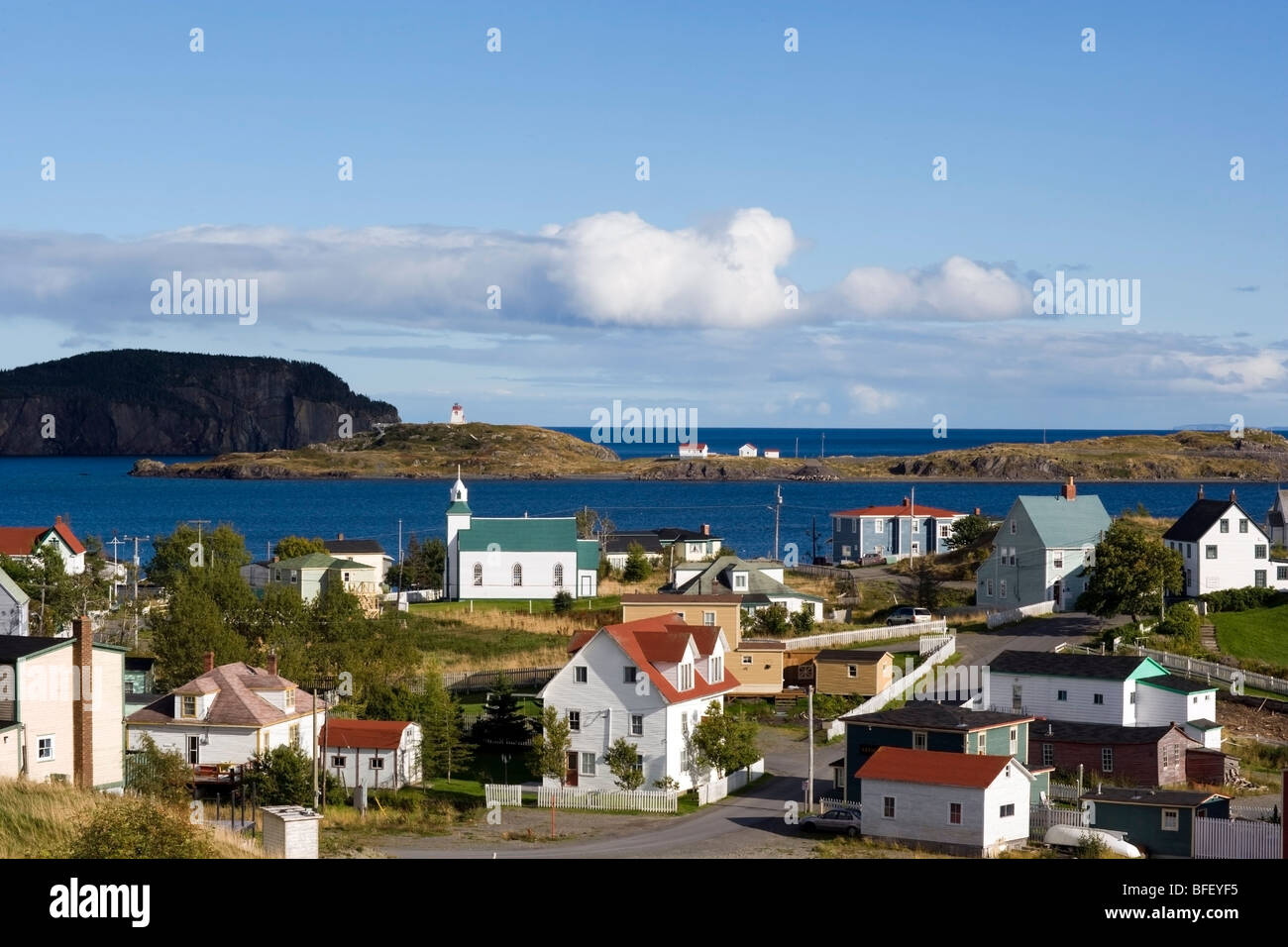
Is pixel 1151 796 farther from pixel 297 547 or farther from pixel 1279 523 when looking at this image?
pixel 1279 523

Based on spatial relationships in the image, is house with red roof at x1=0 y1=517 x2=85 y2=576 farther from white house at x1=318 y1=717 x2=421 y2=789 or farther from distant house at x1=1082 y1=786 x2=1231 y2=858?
distant house at x1=1082 y1=786 x2=1231 y2=858

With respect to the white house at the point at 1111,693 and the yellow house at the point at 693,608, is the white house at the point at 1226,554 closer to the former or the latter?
the white house at the point at 1111,693

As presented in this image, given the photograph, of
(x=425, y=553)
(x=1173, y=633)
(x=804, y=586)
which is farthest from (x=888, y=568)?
(x=1173, y=633)

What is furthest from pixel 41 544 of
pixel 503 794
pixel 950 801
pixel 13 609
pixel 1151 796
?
pixel 1151 796

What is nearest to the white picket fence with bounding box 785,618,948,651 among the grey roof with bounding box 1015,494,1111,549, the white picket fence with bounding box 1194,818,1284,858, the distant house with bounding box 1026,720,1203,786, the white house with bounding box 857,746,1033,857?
the grey roof with bounding box 1015,494,1111,549

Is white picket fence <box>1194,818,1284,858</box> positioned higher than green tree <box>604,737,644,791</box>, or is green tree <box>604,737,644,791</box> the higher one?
green tree <box>604,737,644,791</box>
